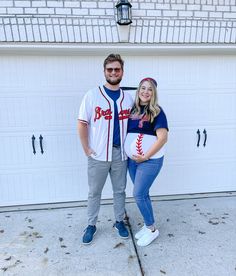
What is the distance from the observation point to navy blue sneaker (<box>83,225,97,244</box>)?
2604 millimetres

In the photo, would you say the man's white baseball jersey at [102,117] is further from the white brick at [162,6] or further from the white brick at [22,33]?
the white brick at [162,6]

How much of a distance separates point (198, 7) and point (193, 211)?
8.03 feet

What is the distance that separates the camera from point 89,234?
264 centimetres

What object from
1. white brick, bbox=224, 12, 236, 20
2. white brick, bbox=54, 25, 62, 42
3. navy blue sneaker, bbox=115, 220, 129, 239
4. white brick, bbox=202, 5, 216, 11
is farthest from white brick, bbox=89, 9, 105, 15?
navy blue sneaker, bbox=115, 220, 129, 239

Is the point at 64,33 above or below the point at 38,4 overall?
Result: below

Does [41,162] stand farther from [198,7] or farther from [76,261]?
[198,7]

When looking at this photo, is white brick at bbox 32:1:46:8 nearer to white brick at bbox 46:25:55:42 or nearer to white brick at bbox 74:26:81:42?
white brick at bbox 46:25:55:42

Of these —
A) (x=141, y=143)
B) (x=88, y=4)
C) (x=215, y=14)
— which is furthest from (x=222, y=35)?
(x=141, y=143)

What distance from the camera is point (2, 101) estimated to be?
318 centimetres

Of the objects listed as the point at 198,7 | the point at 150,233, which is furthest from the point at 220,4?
the point at 150,233

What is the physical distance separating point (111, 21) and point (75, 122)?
4.12ft

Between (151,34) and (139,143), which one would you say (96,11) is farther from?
(139,143)

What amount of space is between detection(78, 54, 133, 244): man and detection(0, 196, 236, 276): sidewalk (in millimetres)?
276

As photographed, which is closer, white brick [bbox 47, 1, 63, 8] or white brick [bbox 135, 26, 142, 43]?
white brick [bbox 47, 1, 63, 8]
